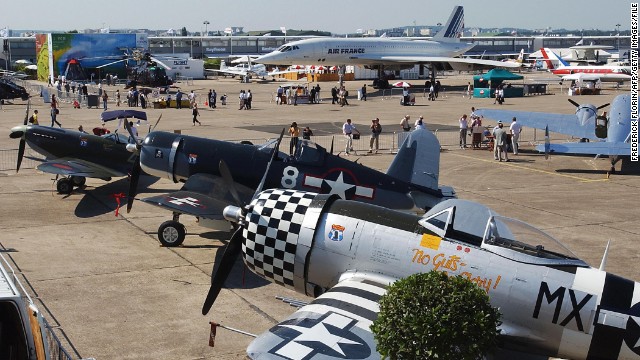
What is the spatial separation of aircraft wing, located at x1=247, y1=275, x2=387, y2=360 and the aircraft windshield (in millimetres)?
1407

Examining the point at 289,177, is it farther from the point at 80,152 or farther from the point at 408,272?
the point at 80,152

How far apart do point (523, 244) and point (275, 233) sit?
9.75 feet

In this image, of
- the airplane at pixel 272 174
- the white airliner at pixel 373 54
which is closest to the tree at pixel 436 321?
the airplane at pixel 272 174

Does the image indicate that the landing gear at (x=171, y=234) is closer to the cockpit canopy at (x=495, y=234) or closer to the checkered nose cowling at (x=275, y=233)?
the checkered nose cowling at (x=275, y=233)

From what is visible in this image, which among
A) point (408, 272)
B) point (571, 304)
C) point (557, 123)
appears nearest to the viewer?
point (571, 304)

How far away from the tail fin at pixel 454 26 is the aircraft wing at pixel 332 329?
6455 cm

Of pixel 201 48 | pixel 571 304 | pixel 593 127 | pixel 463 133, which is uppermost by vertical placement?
pixel 201 48

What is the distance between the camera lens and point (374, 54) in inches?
2418

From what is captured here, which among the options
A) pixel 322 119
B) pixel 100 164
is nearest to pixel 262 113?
pixel 322 119

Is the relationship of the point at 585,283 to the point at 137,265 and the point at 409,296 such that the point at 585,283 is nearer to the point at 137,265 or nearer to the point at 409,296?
the point at 409,296

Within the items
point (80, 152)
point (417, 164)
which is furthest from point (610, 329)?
point (80, 152)

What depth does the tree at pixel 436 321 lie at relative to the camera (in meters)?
7.42

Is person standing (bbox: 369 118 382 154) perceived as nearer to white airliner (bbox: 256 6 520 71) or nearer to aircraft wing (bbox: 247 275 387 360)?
aircraft wing (bbox: 247 275 387 360)

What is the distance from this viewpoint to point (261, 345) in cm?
780
